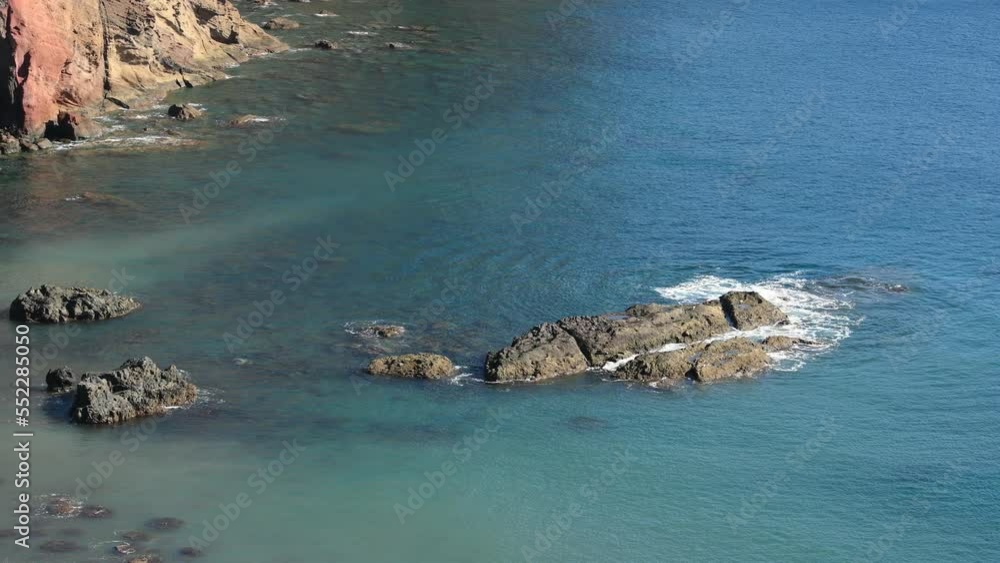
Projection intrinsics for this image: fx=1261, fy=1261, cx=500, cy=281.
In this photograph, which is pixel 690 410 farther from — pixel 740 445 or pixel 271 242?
pixel 271 242

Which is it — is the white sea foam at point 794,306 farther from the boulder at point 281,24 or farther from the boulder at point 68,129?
the boulder at point 281,24

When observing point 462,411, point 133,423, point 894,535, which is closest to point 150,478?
point 133,423

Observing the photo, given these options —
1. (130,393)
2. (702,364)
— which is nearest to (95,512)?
(130,393)

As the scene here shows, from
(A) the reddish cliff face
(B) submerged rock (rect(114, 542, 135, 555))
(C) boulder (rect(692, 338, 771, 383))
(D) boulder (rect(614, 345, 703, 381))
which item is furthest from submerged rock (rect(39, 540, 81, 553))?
(A) the reddish cliff face

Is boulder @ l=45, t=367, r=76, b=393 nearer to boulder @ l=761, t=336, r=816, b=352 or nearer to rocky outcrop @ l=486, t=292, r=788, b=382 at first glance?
rocky outcrop @ l=486, t=292, r=788, b=382

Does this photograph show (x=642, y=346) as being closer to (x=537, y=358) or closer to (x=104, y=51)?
(x=537, y=358)

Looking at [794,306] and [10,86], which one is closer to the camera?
[794,306]
